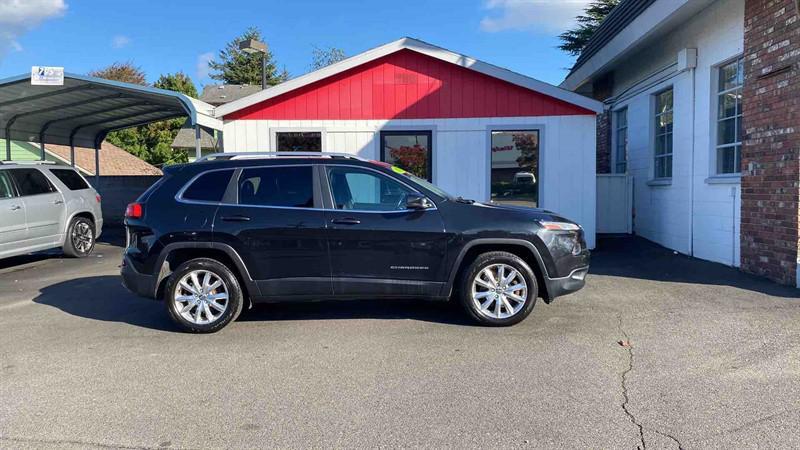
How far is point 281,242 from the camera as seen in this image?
5.93 m

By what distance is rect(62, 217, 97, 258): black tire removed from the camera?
11047 mm

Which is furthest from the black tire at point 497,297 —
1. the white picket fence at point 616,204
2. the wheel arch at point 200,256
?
the white picket fence at point 616,204

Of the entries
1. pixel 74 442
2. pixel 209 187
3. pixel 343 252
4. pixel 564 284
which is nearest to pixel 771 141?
pixel 564 284

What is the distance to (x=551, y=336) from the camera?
5680 mm

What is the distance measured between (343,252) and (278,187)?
96cm

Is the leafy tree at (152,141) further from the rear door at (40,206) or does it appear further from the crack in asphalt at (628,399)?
the crack in asphalt at (628,399)

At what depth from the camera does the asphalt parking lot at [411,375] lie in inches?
146

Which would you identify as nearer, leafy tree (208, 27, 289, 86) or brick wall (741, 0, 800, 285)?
brick wall (741, 0, 800, 285)

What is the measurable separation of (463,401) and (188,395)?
1.97 metres

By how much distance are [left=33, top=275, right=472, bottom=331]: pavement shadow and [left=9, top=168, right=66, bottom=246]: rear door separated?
272 cm

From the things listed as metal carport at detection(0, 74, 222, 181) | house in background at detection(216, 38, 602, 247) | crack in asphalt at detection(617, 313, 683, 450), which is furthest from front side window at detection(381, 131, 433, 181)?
crack in asphalt at detection(617, 313, 683, 450)

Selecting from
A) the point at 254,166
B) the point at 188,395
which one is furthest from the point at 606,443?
the point at 254,166

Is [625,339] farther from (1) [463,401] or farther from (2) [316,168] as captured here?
(2) [316,168]

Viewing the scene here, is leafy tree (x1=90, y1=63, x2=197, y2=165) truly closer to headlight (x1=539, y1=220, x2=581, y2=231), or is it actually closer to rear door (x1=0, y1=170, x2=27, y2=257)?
rear door (x1=0, y1=170, x2=27, y2=257)
